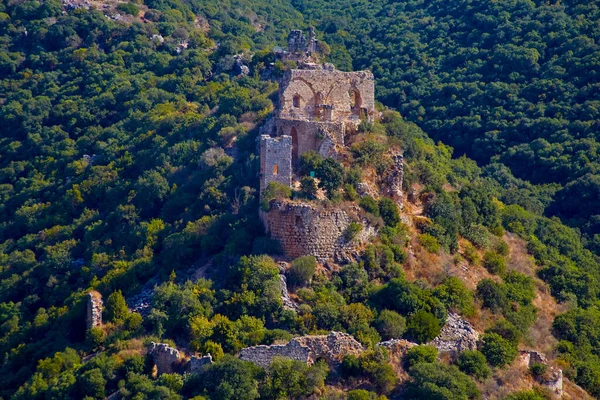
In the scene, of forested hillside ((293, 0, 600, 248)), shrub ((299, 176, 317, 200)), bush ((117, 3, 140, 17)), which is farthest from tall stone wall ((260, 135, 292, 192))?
bush ((117, 3, 140, 17))

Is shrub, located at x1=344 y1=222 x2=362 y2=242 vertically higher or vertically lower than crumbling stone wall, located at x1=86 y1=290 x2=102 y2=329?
higher

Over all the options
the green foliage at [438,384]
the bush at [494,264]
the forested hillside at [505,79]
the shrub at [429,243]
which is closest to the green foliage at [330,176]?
the shrub at [429,243]

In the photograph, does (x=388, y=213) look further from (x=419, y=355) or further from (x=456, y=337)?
(x=419, y=355)

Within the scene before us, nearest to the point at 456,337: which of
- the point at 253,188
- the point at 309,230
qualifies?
the point at 309,230

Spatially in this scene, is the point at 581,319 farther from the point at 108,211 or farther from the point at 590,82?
the point at 590,82

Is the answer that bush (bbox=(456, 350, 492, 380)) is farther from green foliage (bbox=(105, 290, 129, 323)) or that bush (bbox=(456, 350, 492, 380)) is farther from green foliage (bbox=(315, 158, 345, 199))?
green foliage (bbox=(105, 290, 129, 323))

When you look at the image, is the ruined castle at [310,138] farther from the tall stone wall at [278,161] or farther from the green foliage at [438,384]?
the green foliage at [438,384]

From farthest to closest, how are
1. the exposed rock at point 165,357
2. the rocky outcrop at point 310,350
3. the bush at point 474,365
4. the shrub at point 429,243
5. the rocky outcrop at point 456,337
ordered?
the shrub at point 429,243
the rocky outcrop at point 456,337
the bush at point 474,365
the exposed rock at point 165,357
the rocky outcrop at point 310,350
